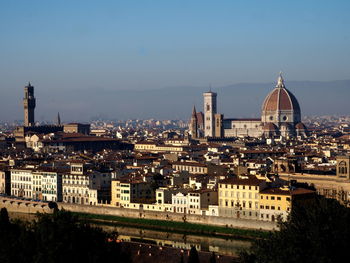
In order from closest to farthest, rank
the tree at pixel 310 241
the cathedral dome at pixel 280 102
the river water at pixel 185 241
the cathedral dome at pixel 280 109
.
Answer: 1. the tree at pixel 310 241
2. the river water at pixel 185 241
3. the cathedral dome at pixel 280 109
4. the cathedral dome at pixel 280 102

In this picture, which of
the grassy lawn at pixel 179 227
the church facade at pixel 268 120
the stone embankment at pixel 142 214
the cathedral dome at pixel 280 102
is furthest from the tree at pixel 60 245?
the cathedral dome at pixel 280 102

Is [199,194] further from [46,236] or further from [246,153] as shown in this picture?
[246,153]

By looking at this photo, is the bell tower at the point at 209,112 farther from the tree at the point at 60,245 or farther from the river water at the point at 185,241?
the tree at the point at 60,245

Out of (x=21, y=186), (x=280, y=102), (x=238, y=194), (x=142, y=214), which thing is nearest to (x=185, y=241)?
(x=238, y=194)

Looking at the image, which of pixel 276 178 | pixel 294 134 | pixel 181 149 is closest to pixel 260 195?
pixel 276 178

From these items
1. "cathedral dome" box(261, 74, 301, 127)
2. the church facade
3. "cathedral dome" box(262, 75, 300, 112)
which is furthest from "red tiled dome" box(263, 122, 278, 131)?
"cathedral dome" box(262, 75, 300, 112)

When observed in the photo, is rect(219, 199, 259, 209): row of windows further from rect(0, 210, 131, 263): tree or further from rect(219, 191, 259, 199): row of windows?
rect(0, 210, 131, 263): tree
